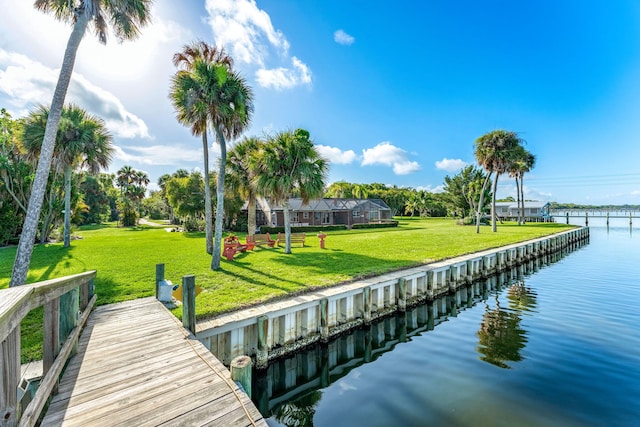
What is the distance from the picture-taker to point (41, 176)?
8188mm

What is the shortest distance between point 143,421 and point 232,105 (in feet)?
40.4

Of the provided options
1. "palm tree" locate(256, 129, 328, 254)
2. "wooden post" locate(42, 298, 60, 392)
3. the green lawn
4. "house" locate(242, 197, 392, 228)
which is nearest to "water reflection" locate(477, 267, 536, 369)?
the green lawn

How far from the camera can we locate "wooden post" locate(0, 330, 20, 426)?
6.66 feet

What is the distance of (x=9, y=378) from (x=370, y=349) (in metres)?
7.16

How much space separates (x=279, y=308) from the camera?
7.10 metres

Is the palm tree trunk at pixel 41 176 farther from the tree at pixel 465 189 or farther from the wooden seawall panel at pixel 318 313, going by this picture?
the tree at pixel 465 189

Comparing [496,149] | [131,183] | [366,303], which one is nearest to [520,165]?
[496,149]

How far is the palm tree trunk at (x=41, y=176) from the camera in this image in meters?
8.09

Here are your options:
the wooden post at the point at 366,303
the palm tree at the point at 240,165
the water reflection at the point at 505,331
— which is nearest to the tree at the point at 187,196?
the palm tree at the point at 240,165

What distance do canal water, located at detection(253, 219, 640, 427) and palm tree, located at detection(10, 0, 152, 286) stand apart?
7.80 meters

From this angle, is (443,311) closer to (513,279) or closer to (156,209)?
(513,279)

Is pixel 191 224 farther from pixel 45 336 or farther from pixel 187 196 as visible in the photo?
pixel 45 336

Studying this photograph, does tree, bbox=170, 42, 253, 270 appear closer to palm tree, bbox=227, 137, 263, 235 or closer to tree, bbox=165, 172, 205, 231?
palm tree, bbox=227, 137, 263, 235

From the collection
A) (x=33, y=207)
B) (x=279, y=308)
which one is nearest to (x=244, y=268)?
(x=279, y=308)
